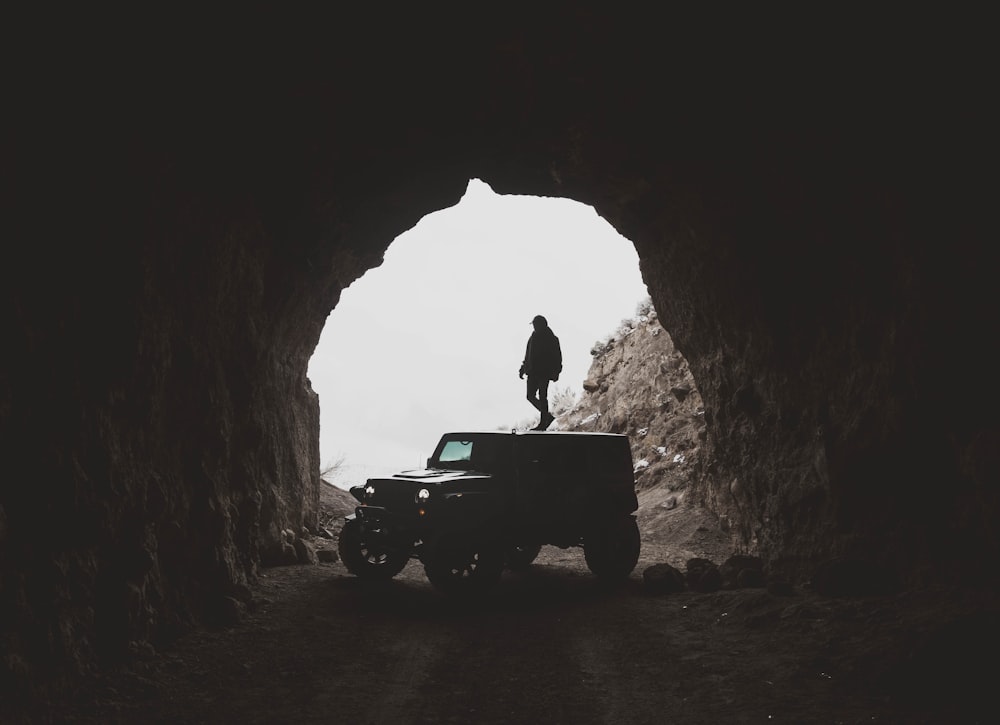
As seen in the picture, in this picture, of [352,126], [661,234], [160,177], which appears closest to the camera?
[160,177]

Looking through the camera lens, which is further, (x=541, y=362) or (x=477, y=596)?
(x=541, y=362)

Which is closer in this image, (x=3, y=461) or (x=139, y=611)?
(x=3, y=461)

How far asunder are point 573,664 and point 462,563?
2876 mm

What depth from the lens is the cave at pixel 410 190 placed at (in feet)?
19.3

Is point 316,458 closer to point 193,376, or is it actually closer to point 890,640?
point 193,376

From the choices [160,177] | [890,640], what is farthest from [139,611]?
[890,640]

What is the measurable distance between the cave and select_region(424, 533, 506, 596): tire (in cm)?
239

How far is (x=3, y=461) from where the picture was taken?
517cm

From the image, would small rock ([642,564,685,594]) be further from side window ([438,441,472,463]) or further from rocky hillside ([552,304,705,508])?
rocky hillside ([552,304,705,508])

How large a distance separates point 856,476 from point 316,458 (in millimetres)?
11206

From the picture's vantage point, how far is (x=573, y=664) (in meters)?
6.98

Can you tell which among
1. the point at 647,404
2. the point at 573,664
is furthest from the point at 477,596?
the point at 647,404

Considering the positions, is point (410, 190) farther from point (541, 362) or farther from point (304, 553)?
point (304, 553)

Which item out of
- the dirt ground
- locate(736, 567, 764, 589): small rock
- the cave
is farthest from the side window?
locate(736, 567, 764, 589): small rock
